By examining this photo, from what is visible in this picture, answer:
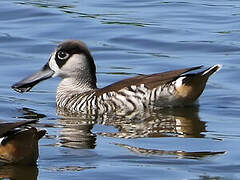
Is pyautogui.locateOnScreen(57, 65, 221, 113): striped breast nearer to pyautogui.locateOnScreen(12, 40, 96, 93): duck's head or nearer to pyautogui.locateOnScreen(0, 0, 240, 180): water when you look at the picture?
pyautogui.locateOnScreen(0, 0, 240, 180): water

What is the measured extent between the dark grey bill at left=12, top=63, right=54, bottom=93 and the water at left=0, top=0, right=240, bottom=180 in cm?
16

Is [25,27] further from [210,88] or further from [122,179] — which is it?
[122,179]

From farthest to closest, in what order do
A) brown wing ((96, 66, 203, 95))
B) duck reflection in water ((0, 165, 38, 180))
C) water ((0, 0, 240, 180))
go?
1. brown wing ((96, 66, 203, 95))
2. water ((0, 0, 240, 180))
3. duck reflection in water ((0, 165, 38, 180))

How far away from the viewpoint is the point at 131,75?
16656 mm

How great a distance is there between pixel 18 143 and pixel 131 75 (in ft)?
21.1

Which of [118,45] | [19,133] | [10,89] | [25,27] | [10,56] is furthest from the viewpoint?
[25,27]

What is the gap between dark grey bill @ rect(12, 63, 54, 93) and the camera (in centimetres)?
1510

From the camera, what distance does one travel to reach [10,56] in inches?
711

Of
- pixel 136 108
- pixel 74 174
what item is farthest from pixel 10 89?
pixel 74 174

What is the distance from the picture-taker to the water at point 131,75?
10.9 m

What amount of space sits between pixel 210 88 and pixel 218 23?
5336 millimetres

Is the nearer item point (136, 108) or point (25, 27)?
point (136, 108)

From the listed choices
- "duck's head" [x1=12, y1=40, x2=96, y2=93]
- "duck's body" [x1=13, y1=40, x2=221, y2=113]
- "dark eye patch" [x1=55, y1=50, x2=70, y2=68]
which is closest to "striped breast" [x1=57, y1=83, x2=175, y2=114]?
"duck's body" [x1=13, y1=40, x2=221, y2=113]

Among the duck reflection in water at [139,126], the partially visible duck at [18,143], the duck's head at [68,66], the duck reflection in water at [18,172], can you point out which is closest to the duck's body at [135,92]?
the duck's head at [68,66]
